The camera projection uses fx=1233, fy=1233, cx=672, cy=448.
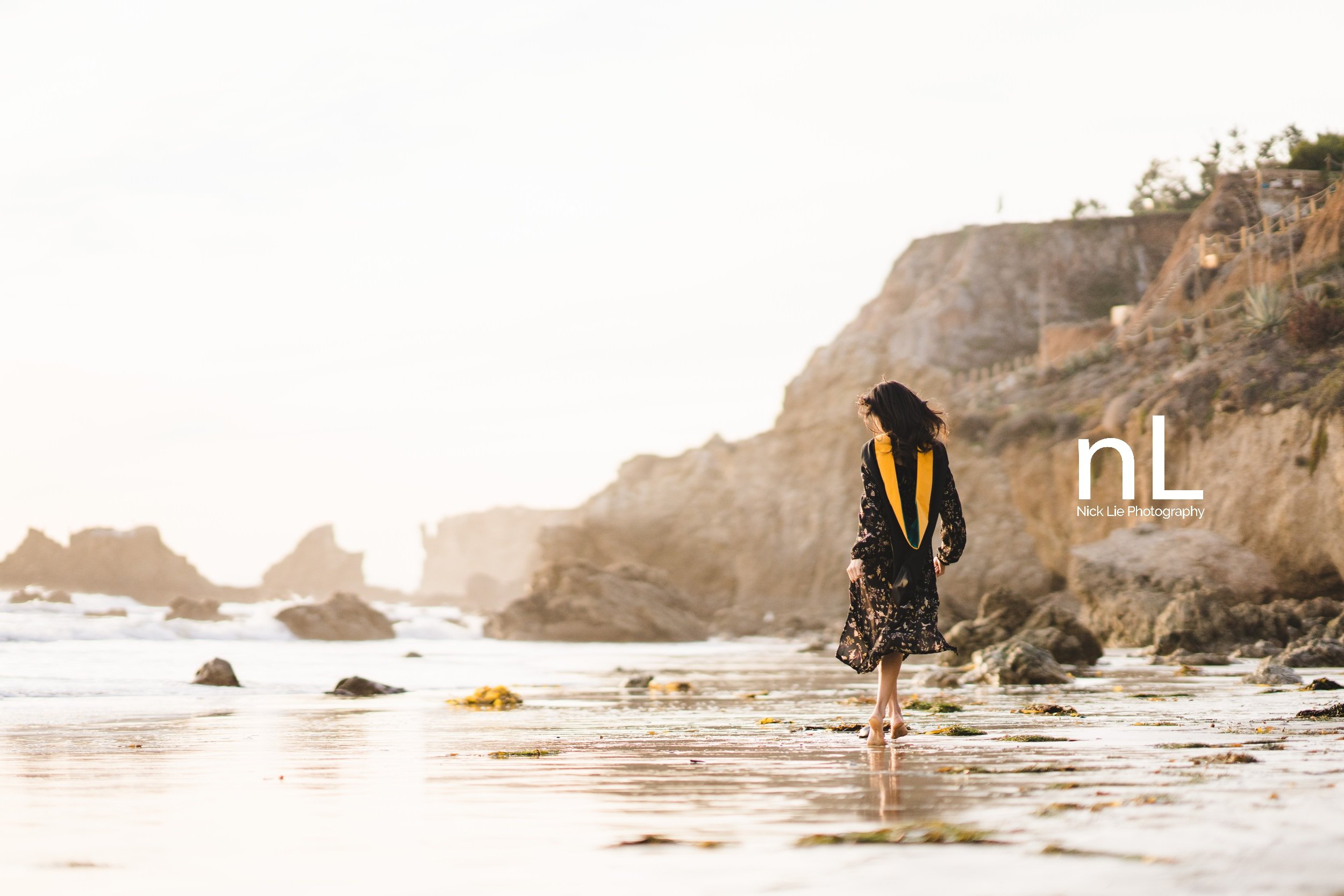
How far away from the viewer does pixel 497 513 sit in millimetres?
197750

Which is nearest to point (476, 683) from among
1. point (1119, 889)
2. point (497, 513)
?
point (1119, 889)

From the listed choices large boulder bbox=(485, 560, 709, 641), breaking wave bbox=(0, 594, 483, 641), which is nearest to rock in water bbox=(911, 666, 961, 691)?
breaking wave bbox=(0, 594, 483, 641)

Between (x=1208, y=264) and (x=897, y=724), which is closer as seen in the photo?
(x=897, y=724)

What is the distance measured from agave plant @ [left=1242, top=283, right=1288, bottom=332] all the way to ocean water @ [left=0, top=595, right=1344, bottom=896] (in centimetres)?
2302

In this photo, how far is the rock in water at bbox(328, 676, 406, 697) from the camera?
1165 centimetres

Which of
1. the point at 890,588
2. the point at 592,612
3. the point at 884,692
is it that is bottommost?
the point at 592,612

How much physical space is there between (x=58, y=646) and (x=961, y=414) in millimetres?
33804

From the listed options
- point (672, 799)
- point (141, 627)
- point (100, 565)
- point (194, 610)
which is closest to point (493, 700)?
point (672, 799)

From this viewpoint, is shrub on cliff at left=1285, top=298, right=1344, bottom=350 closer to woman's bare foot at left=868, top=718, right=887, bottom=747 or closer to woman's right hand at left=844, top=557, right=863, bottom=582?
woman's right hand at left=844, top=557, right=863, bottom=582

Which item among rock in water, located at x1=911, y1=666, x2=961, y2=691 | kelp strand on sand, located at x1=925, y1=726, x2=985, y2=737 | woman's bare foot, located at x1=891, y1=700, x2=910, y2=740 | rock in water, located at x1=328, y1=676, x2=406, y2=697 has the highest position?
woman's bare foot, located at x1=891, y1=700, x2=910, y2=740

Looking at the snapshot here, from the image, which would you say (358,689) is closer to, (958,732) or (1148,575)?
(958,732)

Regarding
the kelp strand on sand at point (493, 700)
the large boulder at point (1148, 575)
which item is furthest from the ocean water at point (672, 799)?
the large boulder at point (1148, 575)

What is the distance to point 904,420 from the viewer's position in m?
6.39

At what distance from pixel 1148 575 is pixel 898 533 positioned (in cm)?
1991
